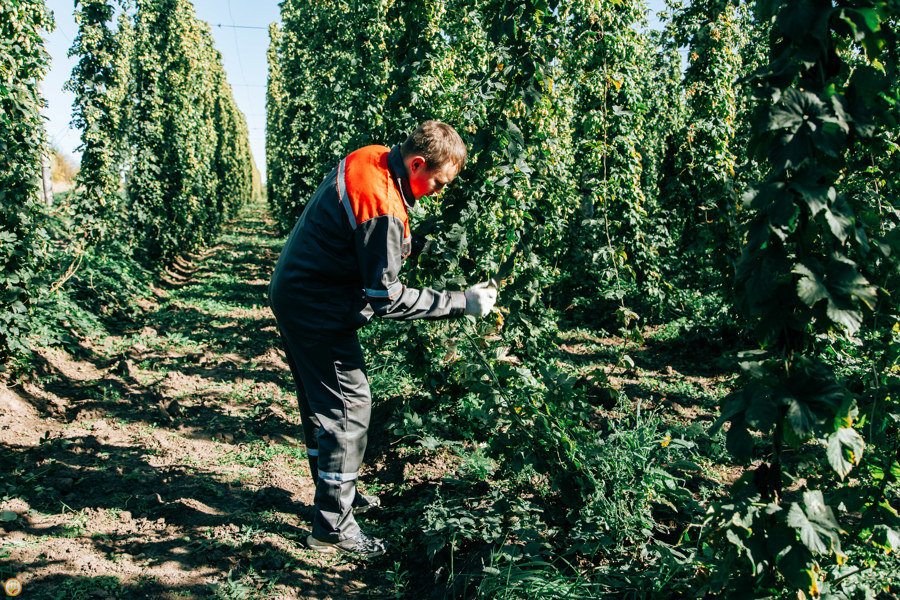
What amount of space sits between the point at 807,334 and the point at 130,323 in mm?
8279

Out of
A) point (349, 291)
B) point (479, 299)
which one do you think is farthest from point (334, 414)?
point (479, 299)

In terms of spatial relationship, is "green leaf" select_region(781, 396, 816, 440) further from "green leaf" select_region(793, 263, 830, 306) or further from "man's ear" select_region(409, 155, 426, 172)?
"man's ear" select_region(409, 155, 426, 172)

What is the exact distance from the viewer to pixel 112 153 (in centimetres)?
822

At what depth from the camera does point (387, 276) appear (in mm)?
2514

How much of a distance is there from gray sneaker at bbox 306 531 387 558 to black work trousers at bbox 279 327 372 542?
0.11ft

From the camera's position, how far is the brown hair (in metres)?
2.55

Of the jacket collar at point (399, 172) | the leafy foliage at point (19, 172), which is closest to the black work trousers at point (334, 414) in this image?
the jacket collar at point (399, 172)

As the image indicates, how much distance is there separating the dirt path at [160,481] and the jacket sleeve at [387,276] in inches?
49.4

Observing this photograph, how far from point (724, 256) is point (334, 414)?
3999 millimetres

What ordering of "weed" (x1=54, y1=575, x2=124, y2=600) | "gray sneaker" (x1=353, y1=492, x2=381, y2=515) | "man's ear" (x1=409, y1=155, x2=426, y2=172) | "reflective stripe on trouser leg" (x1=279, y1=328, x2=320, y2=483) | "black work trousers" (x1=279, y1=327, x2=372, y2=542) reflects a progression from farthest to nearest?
"gray sneaker" (x1=353, y1=492, x2=381, y2=515) < "reflective stripe on trouser leg" (x1=279, y1=328, x2=320, y2=483) < "black work trousers" (x1=279, y1=327, x2=372, y2=542) < "man's ear" (x1=409, y1=155, x2=426, y2=172) < "weed" (x1=54, y1=575, x2=124, y2=600)

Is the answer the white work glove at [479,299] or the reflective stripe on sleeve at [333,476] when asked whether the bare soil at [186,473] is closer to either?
the reflective stripe on sleeve at [333,476]

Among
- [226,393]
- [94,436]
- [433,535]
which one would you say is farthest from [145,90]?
[433,535]

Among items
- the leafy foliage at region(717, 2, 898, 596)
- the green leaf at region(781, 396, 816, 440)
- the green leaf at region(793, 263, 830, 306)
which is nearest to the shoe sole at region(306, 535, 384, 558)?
the leafy foliage at region(717, 2, 898, 596)

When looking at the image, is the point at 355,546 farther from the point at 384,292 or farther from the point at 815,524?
the point at 815,524
